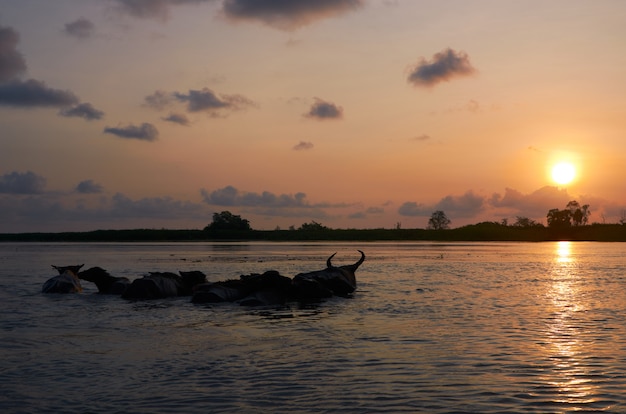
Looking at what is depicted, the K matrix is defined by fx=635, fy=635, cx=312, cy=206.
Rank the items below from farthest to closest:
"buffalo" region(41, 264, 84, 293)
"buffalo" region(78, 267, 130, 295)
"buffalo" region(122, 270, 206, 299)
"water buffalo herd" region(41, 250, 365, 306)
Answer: "buffalo" region(78, 267, 130, 295) < "buffalo" region(41, 264, 84, 293) < "buffalo" region(122, 270, 206, 299) < "water buffalo herd" region(41, 250, 365, 306)

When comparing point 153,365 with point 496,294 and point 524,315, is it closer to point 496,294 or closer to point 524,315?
point 524,315

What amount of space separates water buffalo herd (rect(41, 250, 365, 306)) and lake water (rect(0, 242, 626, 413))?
1.37 m

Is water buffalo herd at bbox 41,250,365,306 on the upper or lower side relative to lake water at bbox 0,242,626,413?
upper

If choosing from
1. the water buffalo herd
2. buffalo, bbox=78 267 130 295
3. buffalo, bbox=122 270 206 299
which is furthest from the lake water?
buffalo, bbox=78 267 130 295

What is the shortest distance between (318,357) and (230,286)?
12.5 metres

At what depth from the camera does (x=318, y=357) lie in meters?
13.1

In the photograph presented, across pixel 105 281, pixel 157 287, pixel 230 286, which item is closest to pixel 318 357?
pixel 230 286

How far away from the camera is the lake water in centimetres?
973

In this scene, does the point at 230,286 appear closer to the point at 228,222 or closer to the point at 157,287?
the point at 157,287

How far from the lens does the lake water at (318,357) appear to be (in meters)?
9.73

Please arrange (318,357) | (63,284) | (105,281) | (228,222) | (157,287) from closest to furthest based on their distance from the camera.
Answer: (318,357), (157,287), (63,284), (105,281), (228,222)

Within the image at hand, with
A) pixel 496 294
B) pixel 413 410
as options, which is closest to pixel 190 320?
pixel 413 410

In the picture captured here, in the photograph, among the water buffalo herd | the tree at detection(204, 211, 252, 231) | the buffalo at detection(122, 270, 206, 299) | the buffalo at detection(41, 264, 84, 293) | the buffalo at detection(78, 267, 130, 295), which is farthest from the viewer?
the tree at detection(204, 211, 252, 231)

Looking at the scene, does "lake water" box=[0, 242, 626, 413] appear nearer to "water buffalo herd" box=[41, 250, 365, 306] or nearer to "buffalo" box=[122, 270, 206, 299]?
"water buffalo herd" box=[41, 250, 365, 306]
